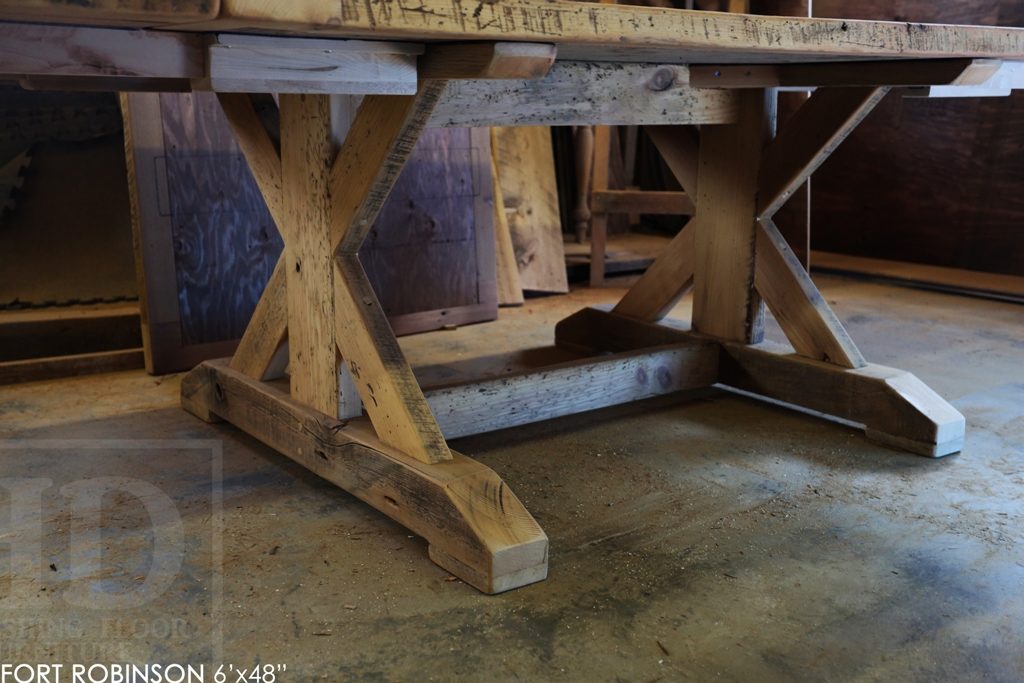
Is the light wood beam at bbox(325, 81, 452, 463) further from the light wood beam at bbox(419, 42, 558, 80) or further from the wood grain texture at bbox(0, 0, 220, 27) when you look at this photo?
the wood grain texture at bbox(0, 0, 220, 27)

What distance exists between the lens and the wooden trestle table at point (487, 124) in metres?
1.71

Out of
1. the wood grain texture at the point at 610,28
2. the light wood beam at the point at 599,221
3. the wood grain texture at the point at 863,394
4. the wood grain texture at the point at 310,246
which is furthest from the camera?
the light wood beam at the point at 599,221

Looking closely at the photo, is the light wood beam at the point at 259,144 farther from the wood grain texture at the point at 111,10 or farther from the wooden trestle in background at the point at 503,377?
the wood grain texture at the point at 111,10

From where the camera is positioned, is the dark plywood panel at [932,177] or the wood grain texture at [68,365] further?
the dark plywood panel at [932,177]

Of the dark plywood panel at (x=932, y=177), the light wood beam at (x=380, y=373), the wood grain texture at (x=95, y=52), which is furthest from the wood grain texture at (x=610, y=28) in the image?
the dark plywood panel at (x=932, y=177)

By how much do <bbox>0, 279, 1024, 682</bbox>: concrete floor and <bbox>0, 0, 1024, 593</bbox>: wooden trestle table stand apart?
10cm

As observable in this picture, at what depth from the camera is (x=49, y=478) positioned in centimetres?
262

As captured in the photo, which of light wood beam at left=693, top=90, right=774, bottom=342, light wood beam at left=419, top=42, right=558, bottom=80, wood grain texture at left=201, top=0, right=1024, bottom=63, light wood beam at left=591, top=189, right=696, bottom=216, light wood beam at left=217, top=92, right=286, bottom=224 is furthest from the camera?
light wood beam at left=591, top=189, right=696, bottom=216

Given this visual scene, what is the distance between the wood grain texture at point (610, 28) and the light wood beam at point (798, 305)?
2.49 feet

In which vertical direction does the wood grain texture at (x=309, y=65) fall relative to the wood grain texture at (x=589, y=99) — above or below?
above

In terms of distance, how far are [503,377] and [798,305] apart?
Result: 0.99 meters

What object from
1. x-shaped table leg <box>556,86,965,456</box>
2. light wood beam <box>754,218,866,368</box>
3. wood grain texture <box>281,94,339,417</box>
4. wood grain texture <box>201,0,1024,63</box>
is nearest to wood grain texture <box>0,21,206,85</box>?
wood grain texture <box>201,0,1024,63</box>

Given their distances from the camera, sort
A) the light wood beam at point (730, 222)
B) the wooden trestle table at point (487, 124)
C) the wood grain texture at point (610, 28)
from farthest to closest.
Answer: the light wood beam at point (730, 222) < the wooden trestle table at point (487, 124) < the wood grain texture at point (610, 28)

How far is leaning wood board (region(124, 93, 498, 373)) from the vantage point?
357 centimetres
